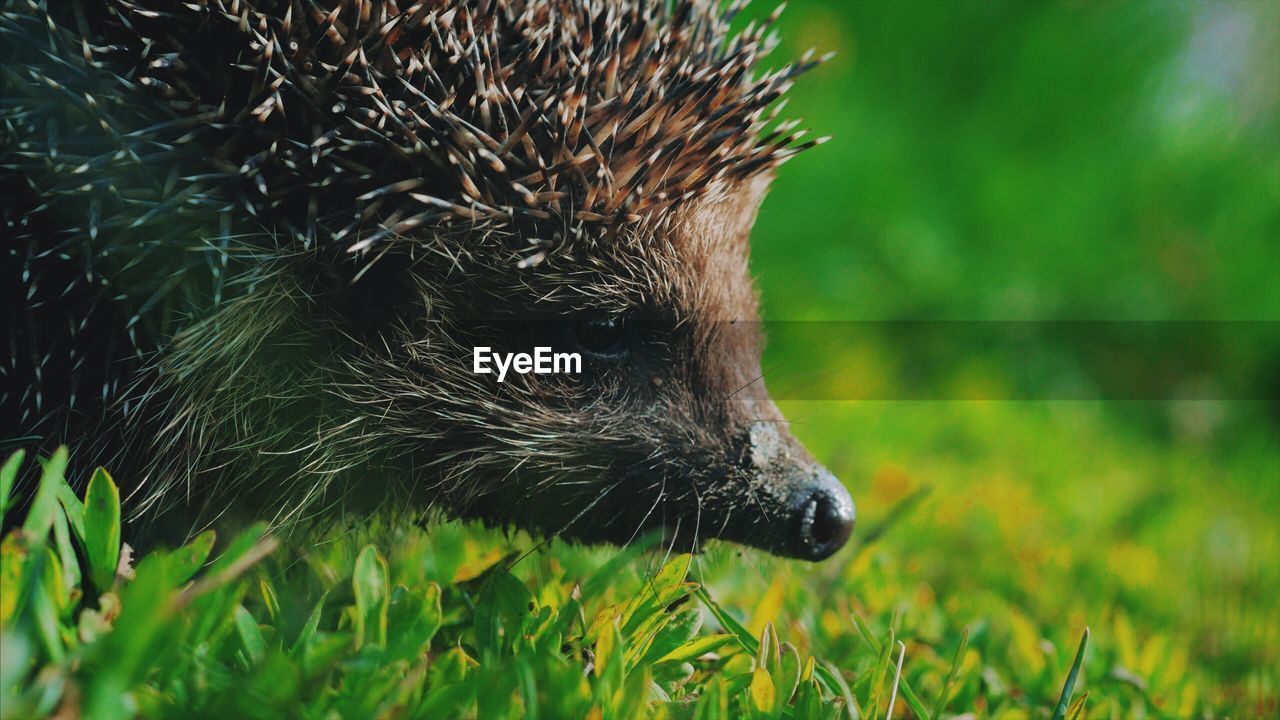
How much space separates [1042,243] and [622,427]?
3.68m

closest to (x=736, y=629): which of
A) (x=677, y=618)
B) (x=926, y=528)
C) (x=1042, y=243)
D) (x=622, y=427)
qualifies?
(x=677, y=618)

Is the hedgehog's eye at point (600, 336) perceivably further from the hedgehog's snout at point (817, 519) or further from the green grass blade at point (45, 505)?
the green grass blade at point (45, 505)

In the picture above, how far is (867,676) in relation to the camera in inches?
60.8

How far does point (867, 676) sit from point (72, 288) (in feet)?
4.35

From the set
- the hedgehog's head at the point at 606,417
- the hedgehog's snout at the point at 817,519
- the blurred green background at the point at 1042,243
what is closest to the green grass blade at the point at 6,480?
the hedgehog's head at the point at 606,417

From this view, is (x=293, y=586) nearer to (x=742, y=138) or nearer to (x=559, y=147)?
(x=559, y=147)

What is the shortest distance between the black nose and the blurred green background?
914 millimetres

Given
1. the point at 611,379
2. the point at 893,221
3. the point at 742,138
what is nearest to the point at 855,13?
the point at 893,221

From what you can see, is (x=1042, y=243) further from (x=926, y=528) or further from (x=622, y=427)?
(x=622, y=427)

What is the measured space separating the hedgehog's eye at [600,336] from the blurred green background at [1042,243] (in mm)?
1174

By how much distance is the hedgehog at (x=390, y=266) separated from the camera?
5.27 ft

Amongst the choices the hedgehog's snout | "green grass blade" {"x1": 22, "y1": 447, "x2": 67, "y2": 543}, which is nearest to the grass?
"green grass blade" {"x1": 22, "y1": 447, "x2": 67, "y2": 543}

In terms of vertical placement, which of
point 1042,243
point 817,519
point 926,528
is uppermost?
point 1042,243

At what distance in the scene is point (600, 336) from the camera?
1856 millimetres
